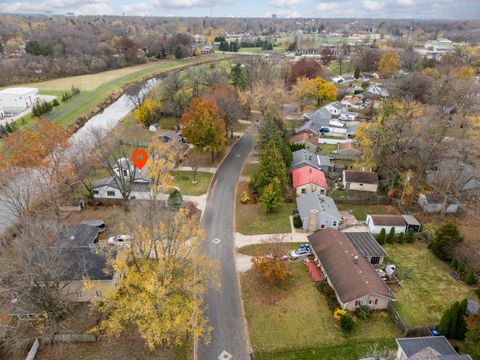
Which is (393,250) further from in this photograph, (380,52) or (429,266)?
(380,52)

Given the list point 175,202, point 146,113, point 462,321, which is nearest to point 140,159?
point 175,202

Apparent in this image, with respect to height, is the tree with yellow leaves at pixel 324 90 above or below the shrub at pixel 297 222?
above

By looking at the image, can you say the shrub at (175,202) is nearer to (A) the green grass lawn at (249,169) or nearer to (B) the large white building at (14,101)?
(A) the green grass lawn at (249,169)

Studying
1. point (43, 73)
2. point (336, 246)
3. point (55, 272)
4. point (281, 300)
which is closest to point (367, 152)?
point (336, 246)

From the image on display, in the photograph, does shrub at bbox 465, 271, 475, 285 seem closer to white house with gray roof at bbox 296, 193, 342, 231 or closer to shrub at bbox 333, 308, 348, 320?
shrub at bbox 333, 308, 348, 320

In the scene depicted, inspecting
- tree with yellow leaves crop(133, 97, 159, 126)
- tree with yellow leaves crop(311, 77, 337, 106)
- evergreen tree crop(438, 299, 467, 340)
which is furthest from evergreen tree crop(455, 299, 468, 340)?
tree with yellow leaves crop(311, 77, 337, 106)

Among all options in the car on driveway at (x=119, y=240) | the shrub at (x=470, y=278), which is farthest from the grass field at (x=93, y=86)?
the shrub at (x=470, y=278)

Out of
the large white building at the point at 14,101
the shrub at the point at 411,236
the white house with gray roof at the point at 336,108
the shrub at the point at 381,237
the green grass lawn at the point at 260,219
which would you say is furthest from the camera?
the white house with gray roof at the point at 336,108
